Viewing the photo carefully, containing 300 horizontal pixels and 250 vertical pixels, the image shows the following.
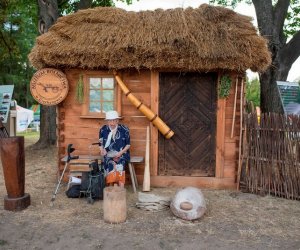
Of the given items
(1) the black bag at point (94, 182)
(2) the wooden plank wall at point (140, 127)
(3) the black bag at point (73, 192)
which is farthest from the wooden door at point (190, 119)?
(3) the black bag at point (73, 192)

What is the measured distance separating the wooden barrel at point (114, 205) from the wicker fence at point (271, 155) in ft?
9.62

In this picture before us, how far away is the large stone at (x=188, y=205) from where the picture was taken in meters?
5.46

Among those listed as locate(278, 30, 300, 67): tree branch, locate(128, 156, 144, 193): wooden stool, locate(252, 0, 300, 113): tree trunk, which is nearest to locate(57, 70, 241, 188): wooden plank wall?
locate(128, 156, 144, 193): wooden stool

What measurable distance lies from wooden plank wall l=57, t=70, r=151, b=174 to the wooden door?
381 mm

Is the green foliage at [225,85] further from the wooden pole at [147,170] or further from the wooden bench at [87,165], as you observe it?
the wooden bench at [87,165]

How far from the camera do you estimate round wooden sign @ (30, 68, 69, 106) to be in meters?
7.23

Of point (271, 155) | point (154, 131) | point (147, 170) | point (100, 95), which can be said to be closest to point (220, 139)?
point (271, 155)

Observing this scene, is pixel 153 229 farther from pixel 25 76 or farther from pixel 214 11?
pixel 25 76

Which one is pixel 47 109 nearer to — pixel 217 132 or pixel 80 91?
pixel 80 91

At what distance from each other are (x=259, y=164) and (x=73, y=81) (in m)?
4.14

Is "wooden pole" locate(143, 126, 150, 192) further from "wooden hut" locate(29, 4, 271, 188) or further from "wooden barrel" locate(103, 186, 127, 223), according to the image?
"wooden barrel" locate(103, 186, 127, 223)

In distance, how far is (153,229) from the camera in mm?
5113

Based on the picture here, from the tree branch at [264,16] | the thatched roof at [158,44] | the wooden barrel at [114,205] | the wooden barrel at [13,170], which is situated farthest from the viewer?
the tree branch at [264,16]

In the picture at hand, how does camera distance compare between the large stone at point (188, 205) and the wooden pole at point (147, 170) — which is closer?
the large stone at point (188, 205)
